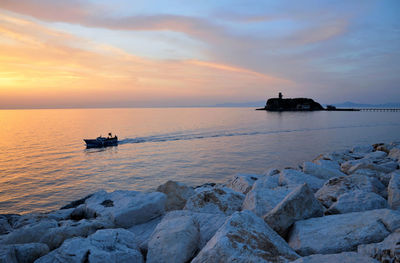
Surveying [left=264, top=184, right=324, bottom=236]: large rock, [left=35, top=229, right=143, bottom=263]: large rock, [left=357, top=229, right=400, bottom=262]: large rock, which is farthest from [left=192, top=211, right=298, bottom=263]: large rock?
[left=35, top=229, right=143, bottom=263]: large rock

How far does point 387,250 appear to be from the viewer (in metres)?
2.58

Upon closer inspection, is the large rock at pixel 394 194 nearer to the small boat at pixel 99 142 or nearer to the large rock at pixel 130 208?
the large rock at pixel 130 208

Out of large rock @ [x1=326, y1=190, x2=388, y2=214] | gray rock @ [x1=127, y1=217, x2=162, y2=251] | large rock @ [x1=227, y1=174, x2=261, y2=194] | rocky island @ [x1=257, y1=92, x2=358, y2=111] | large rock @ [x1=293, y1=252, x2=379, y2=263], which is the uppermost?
rocky island @ [x1=257, y1=92, x2=358, y2=111]

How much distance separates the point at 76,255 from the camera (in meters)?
3.38

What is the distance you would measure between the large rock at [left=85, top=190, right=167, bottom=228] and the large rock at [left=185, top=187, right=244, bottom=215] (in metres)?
1.13

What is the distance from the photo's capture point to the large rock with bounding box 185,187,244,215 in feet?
16.4

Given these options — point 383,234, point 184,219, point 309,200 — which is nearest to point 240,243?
point 184,219

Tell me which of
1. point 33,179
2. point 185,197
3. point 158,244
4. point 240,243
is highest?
point 240,243

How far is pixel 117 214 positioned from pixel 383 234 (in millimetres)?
4753

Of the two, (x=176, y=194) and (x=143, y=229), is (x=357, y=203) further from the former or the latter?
(x=176, y=194)

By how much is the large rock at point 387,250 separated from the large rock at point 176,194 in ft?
15.5

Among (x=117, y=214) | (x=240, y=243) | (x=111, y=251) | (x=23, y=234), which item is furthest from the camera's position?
(x=117, y=214)

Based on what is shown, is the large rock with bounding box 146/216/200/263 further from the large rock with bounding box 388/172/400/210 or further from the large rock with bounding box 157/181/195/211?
the large rock with bounding box 388/172/400/210

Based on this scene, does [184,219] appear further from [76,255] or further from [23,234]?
[23,234]
